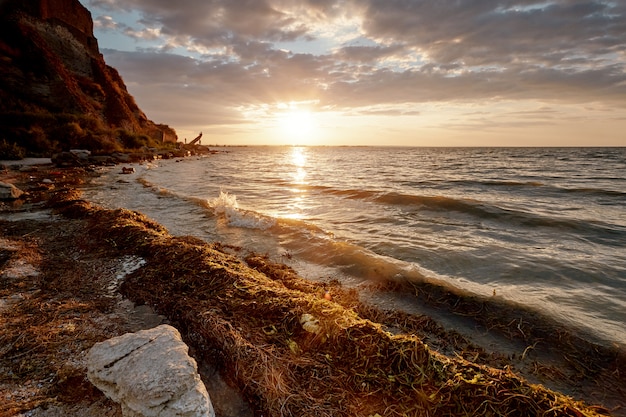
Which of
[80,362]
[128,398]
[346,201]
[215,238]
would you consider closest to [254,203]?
[346,201]

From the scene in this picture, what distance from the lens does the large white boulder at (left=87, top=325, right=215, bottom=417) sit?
2.13 meters

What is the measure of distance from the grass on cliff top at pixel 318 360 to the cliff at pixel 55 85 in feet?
88.8

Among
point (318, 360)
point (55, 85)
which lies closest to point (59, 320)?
point (318, 360)

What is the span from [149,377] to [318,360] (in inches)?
61.8

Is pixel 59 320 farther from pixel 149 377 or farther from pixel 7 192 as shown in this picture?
pixel 7 192

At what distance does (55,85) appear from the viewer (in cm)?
3241

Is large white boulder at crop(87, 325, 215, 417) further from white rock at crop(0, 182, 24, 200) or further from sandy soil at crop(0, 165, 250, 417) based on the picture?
white rock at crop(0, 182, 24, 200)

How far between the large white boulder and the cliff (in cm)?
2789

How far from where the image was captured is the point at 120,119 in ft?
136

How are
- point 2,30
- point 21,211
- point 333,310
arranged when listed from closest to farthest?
point 333,310, point 21,211, point 2,30

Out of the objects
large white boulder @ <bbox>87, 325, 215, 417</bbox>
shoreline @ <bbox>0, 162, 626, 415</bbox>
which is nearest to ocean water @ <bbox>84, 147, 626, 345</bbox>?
shoreline @ <bbox>0, 162, 626, 415</bbox>

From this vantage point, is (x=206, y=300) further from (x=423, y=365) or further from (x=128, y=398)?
(x=423, y=365)

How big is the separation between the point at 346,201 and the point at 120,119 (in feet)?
134

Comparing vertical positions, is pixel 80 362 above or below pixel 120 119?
below
